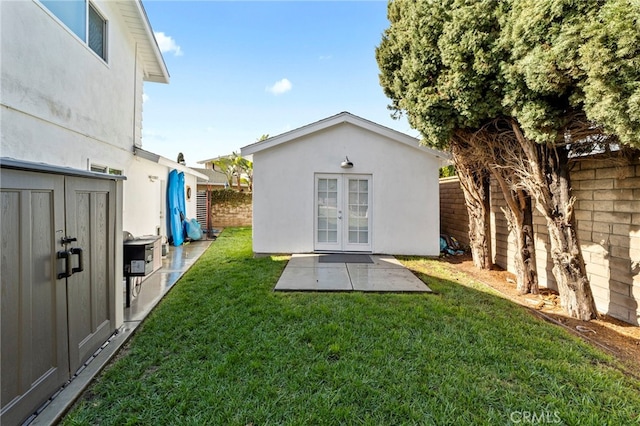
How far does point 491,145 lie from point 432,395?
5685 millimetres

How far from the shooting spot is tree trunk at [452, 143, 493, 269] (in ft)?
26.7

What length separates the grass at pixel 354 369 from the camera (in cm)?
279

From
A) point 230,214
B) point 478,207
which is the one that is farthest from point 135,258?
point 230,214

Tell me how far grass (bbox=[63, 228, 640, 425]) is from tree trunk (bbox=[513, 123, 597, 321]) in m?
1.02

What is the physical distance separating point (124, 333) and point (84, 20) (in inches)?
273

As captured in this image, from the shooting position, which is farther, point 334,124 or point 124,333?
point 334,124

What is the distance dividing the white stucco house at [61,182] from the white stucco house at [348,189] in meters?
3.95

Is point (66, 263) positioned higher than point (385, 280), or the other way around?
point (66, 263)

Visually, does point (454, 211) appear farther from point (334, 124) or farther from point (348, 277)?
point (348, 277)

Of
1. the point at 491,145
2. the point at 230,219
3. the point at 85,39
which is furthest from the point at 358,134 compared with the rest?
the point at 230,219

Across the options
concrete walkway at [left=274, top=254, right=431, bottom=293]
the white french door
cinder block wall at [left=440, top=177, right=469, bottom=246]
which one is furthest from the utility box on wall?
cinder block wall at [left=440, top=177, right=469, bottom=246]

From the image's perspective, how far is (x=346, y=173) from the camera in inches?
379

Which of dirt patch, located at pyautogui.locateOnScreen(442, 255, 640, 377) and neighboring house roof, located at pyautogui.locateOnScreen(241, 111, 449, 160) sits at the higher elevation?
neighboring house roof, located at pyautogui.locateOnScreen(241, 111, 449, 160)

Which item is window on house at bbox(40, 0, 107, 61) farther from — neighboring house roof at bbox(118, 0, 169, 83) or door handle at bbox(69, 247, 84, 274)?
door handle at bbox(69, 247, 84, 274)
